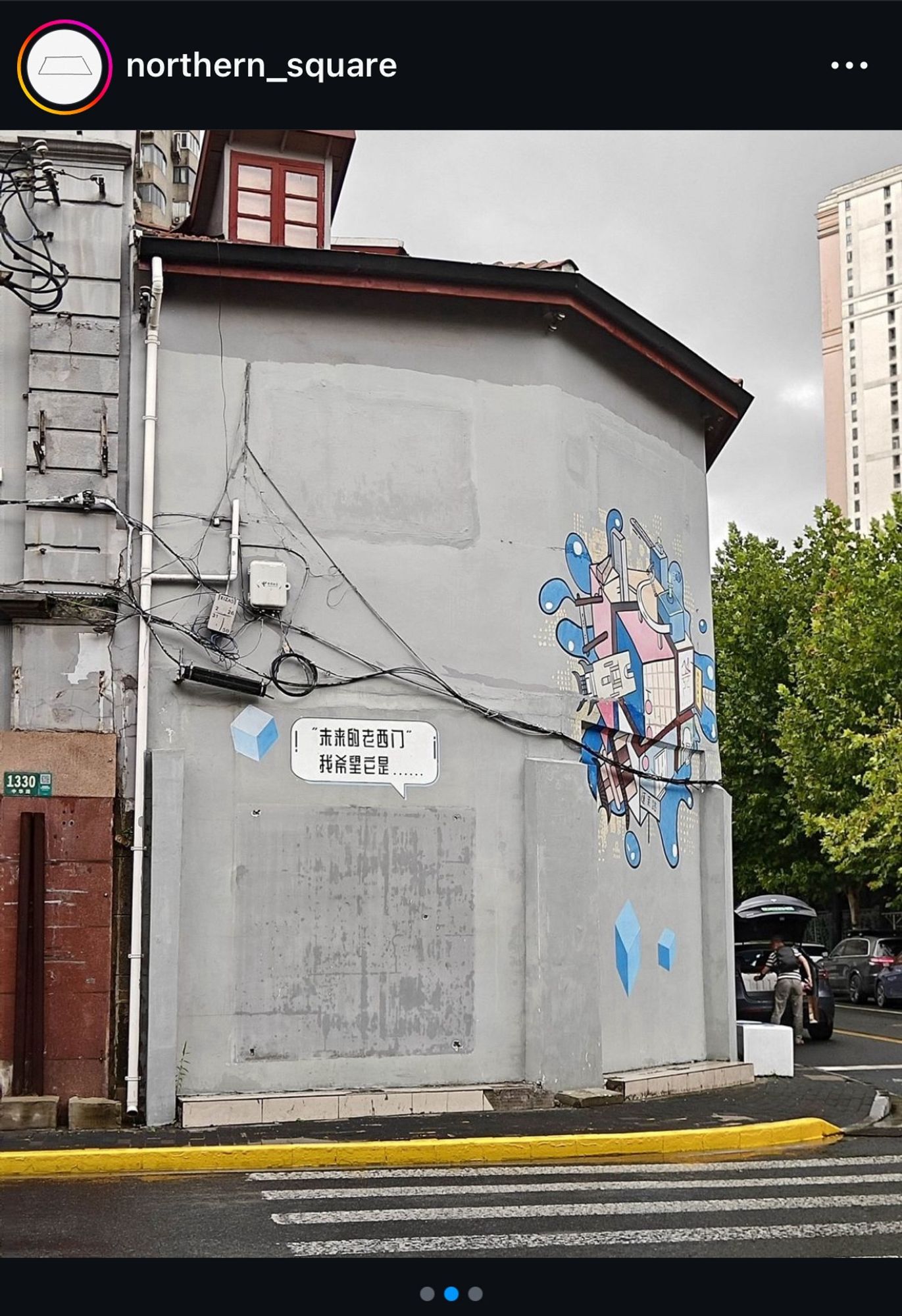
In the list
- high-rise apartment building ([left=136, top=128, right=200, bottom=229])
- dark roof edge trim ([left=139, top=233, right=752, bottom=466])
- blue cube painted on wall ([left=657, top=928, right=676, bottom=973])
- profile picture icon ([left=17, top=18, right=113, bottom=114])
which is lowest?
blue cube painted on wall ([left=657, top=928, right=676, bottom=973])

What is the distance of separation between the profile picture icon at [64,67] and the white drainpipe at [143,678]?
237 inches

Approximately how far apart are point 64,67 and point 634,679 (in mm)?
9273

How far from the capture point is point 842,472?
139m

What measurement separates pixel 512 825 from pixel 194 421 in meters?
4.49

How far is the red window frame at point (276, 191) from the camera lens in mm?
14461

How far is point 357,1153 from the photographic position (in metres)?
10.5

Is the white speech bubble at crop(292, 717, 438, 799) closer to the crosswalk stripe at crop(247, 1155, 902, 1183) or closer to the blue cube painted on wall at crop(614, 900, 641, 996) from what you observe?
the blue cube painted on wall at crop(614, 900, 641, 996)

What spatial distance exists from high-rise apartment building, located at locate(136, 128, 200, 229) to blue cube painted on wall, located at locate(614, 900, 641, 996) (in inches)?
1314

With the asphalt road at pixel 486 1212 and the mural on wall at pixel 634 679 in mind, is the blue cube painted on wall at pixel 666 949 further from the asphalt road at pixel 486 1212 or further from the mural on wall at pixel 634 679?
the asphalt road at pixel 486 1212

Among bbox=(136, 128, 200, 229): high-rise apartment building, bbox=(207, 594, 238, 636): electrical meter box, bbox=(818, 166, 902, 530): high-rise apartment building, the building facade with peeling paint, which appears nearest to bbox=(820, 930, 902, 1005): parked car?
the building facade with peeling paint

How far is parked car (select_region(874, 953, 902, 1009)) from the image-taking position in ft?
98.2

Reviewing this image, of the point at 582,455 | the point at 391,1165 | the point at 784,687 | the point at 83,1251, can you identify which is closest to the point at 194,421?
the point at 582,455
